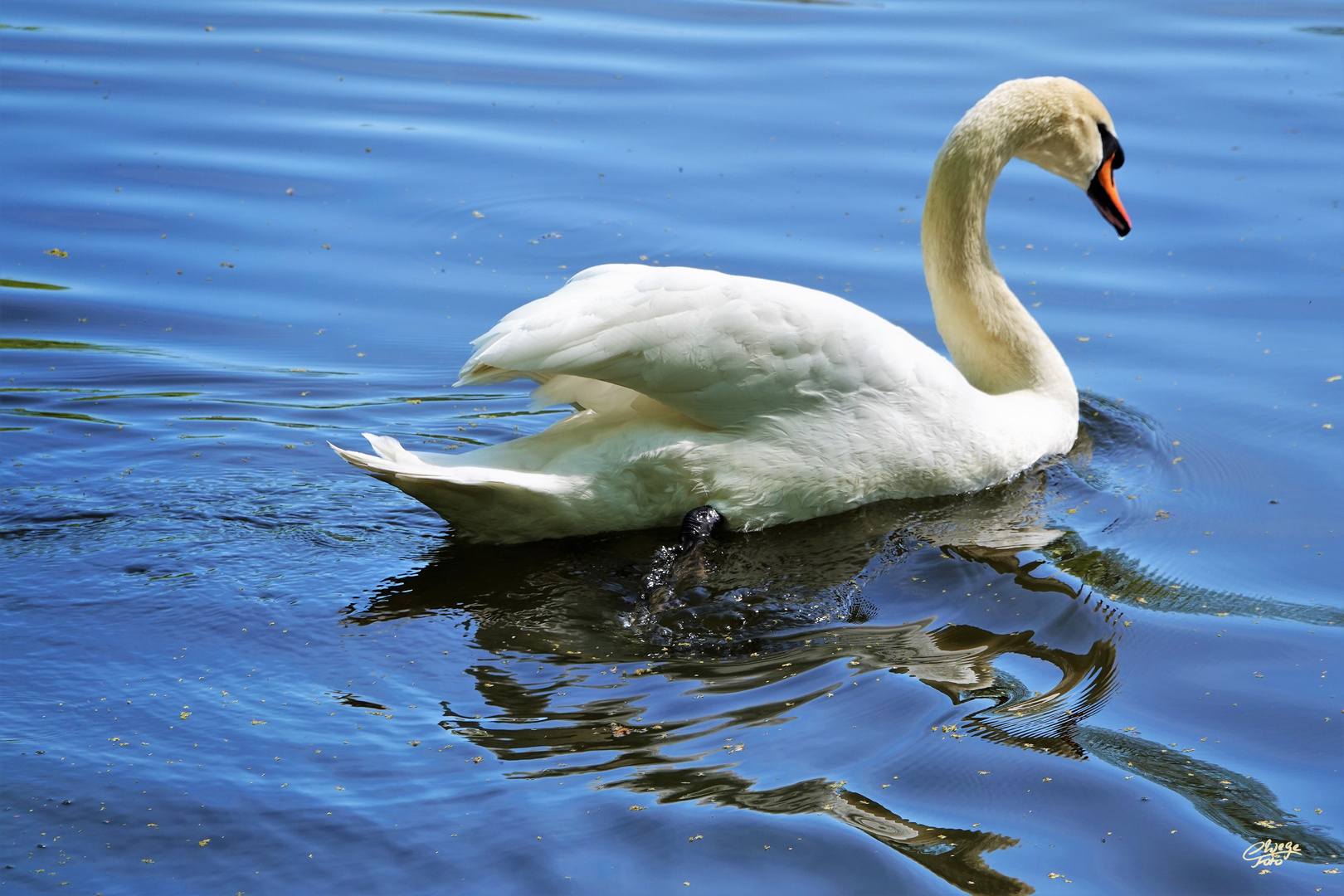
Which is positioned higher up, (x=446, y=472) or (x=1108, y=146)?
(x=1108, y=146)

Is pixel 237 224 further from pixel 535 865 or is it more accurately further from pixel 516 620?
pixel 535 865

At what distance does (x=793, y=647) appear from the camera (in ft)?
15.4

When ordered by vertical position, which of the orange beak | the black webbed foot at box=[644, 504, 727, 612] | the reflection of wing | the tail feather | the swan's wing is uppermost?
the orange beak

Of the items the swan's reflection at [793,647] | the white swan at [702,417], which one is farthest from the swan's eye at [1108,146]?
the swan's reflection at [793,647]

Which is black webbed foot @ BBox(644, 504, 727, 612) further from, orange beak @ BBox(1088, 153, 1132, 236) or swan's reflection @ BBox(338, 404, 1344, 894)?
orange beak @ BBox(1088, 153, 1132, 236)

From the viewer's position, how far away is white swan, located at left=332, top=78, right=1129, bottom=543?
5070mm

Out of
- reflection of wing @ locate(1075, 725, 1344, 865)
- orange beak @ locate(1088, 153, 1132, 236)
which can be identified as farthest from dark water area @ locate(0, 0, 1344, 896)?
orange beak @ locate(1088, 153, 1132, 236)

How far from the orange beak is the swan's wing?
220cm

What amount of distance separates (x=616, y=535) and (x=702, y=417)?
593 mm

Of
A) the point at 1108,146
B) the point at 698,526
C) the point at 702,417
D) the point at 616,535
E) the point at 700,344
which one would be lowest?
the point at 616,535

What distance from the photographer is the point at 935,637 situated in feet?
15.8

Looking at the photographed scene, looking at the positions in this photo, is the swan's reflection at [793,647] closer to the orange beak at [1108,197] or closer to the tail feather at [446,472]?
the tail feather at [446,472]

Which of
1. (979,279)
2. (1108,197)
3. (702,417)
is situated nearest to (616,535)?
(702,417)

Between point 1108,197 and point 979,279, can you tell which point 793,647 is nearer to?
point 979,279
